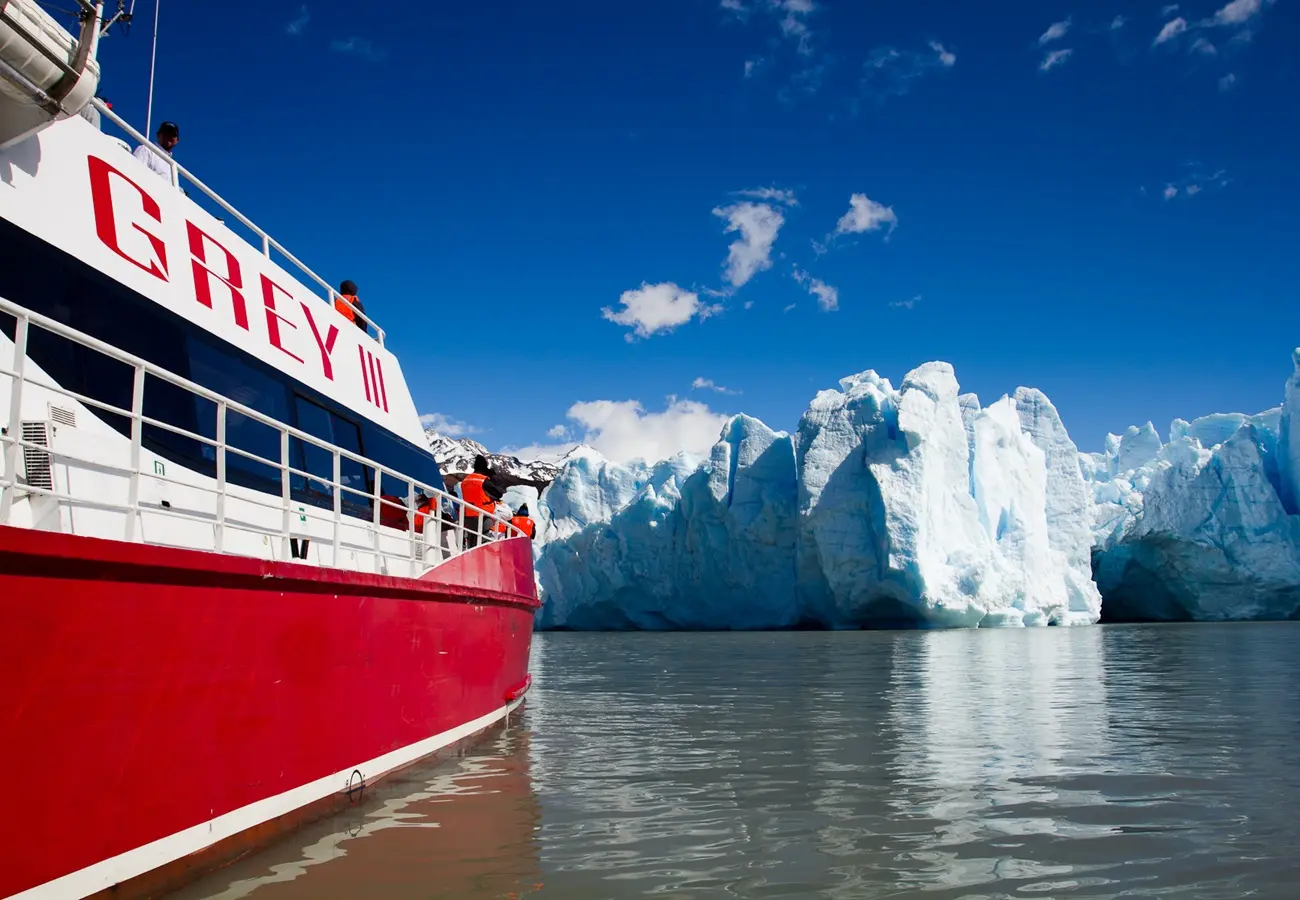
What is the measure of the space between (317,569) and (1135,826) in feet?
12.2

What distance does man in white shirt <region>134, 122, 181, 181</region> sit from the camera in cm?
549

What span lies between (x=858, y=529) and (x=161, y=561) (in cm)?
2963

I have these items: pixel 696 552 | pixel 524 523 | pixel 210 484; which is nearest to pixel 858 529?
pixel 696 552

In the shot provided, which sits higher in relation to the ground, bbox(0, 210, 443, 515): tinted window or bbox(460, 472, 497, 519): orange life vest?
bbox(0, 210, 443, 515): tinted window

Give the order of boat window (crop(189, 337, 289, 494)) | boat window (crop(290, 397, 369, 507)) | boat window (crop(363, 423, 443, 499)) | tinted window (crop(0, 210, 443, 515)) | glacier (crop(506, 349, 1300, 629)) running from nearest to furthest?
tinted window (crop(0, 210, 443, 515)), boat window (crop(189, 337, 289, 494)), boat window (crop(290, 397, 369, 507)), boat window (crop(363, 423, 443, 499)), glacier (crop(506, 349, 1300, 629))

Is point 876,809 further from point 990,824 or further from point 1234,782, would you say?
point 1234,782

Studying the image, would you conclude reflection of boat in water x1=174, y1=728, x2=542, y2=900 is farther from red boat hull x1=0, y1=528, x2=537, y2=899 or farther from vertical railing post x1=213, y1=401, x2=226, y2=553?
vertical railing post x1=213, y1=401, x2=226, y2=553

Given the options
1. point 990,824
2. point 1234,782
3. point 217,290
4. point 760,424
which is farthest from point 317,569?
point 760,424

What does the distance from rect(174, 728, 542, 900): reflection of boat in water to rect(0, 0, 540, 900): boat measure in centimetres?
12

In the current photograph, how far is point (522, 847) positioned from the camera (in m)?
4.05

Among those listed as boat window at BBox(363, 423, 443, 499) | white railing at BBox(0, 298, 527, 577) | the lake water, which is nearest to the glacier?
boat window at BBox(363, 423, 443, 499)

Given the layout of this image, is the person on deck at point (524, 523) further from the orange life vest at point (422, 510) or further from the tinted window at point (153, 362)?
the tinted window at point (153, 362)

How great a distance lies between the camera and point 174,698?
128 inches

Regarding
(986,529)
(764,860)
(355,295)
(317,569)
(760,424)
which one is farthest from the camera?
(760,424)
